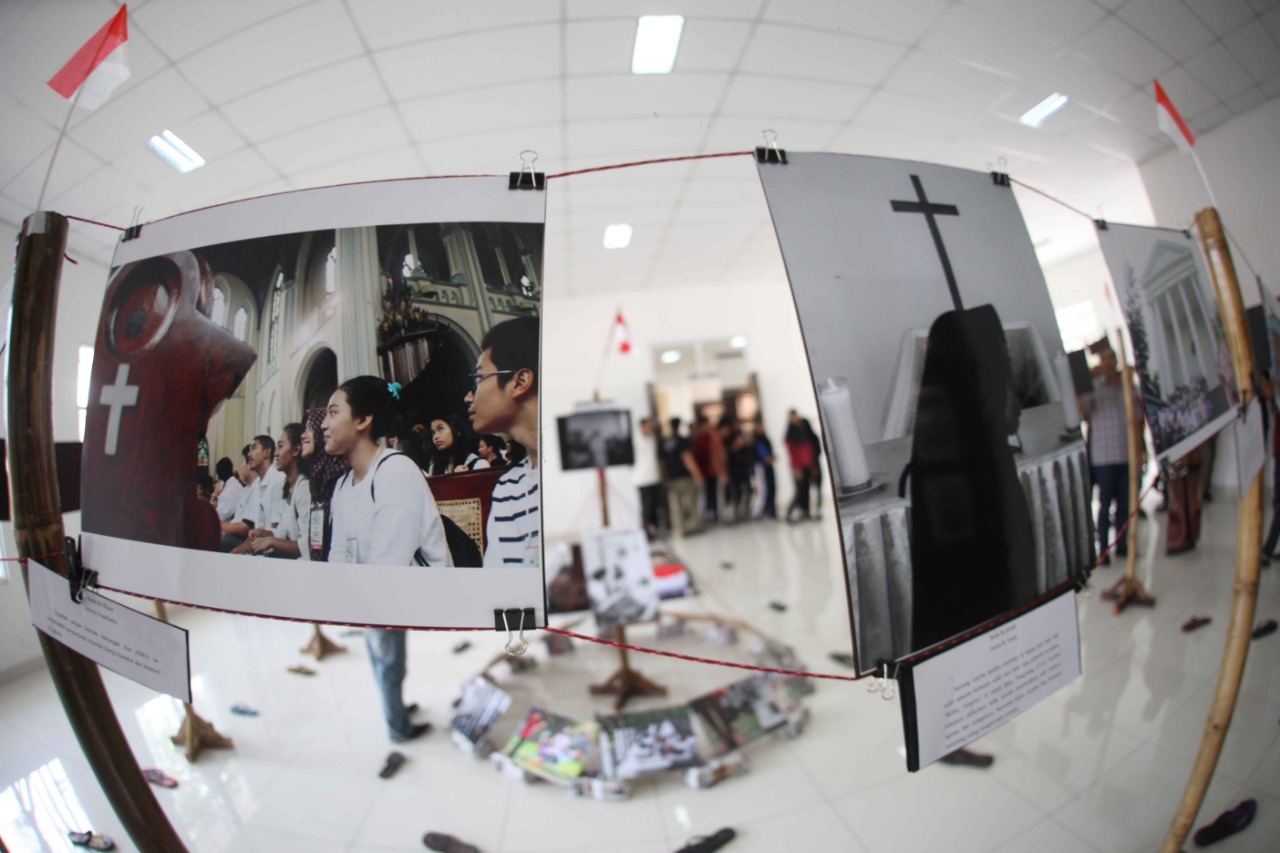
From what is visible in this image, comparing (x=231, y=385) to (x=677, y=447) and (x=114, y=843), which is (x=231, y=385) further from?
(x=677, y=447)

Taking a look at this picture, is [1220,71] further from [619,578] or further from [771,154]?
[619,578]

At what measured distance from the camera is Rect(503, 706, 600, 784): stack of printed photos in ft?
3.65

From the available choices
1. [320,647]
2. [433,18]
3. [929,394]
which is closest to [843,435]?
[929,394]

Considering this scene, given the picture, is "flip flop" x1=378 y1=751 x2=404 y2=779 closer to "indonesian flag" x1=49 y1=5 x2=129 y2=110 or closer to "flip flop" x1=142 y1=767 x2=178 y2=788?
"flip flop" x1=142 y1=767 x2=178 y2=788

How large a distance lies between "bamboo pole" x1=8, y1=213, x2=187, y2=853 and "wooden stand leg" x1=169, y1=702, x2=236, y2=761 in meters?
0.08

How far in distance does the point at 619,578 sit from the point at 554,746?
76 cm

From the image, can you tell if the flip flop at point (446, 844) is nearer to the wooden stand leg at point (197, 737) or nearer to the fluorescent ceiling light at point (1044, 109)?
the wooden stand leg at point (197, 737)

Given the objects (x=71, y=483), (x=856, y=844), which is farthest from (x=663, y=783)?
(x=71, y=483)

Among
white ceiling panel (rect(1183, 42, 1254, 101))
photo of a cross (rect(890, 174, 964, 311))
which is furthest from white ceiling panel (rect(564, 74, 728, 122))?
white ceiling panel (rect(1183, 42, 1254, 101))

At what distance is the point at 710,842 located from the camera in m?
0.77

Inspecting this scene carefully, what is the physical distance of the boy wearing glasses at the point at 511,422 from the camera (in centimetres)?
53

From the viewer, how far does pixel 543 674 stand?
2090mm

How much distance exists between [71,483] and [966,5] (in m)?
1.70

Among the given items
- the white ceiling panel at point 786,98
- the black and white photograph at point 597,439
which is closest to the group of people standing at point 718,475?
the black and white photograph at point 597,439
